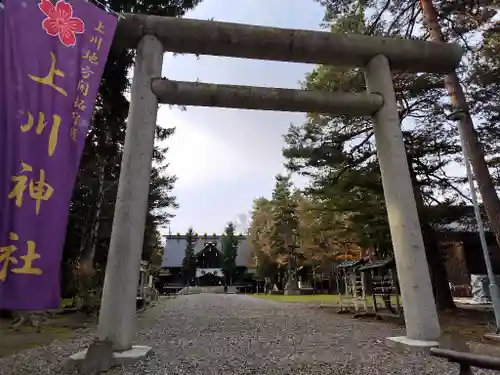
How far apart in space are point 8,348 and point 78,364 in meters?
3.51

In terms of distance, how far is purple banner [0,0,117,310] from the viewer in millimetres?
3268

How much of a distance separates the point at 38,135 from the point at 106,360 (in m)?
2.51

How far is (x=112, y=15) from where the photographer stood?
15.8 feet

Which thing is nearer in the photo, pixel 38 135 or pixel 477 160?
pixel 38 135

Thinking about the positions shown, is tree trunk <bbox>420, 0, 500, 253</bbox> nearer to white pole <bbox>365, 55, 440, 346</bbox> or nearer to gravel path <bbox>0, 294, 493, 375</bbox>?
white pole <bbox>365, 55, 440, 346</bbox>

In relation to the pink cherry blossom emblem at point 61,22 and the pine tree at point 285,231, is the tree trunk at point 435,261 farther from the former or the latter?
the pine tree at point 285,231

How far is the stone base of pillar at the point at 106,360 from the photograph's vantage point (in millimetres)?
3946

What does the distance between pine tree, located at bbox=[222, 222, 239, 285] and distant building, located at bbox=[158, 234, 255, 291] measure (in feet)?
2.54

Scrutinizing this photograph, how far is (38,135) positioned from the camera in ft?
11.7

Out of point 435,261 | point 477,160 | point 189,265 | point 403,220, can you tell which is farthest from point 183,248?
point 403,220

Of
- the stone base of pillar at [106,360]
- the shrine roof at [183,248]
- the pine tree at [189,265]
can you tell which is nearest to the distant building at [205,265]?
the shrine roof at [183,248]

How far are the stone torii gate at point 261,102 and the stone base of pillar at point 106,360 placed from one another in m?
0.13

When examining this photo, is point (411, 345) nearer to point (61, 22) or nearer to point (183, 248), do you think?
point (61, 22)

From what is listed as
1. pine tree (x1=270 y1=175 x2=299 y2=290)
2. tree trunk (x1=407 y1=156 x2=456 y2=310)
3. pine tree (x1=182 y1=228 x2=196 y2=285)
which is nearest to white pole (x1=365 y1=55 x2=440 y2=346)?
tree trunk (x1=407 y1=156 x2=456 y2=310)
